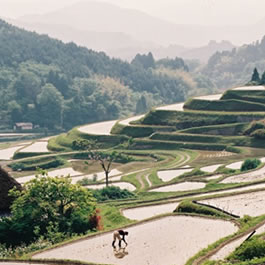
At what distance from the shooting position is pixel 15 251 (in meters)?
27.9

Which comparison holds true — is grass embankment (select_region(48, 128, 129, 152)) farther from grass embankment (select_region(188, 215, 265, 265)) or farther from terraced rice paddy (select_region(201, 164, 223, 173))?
grass embankment (select_region(188, 215, 265, 265))

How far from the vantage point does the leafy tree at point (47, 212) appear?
98.0 feet

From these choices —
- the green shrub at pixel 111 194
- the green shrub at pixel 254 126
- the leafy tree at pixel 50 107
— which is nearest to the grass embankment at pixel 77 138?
the green shrub at pixel 254 126

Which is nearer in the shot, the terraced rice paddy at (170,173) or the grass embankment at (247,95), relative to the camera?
the terraced rice paddy at (170,173)

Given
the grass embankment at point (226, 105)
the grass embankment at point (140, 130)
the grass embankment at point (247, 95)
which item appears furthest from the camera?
the grass embankment at point (247, 95)

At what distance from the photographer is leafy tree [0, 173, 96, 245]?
29.9 metres

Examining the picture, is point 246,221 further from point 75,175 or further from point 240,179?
point 75,175

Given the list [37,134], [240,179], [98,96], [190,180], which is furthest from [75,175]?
[98,96]

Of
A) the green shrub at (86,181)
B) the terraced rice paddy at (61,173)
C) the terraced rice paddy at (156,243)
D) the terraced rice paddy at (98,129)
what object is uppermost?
the terraced rice paddy at (156,243)

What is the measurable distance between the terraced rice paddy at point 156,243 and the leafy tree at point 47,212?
8.49 ft

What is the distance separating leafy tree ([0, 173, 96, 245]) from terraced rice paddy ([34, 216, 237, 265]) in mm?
2589

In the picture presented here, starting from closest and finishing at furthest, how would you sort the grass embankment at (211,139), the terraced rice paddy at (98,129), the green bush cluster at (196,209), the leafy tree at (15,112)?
Result: 1. the green bush cluster at (196,209)
2. the grass embankment at (211,139)
3. the terraced rice paddy at (98,129)
4. the leafy tree at (15,112)

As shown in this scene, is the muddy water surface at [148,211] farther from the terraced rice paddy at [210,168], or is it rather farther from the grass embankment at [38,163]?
the grass embankment at [38,163]

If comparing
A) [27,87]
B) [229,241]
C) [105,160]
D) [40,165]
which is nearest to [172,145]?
[105,160]
